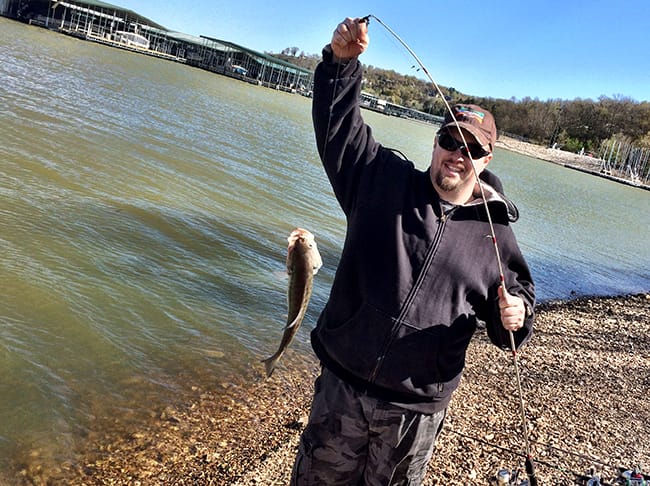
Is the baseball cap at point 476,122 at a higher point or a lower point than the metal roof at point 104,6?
lower

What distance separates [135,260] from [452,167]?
792 cm

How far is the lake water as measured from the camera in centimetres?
621

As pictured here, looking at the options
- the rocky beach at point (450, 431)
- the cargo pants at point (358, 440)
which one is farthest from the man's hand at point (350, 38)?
the rocky beach at point (450, 431)

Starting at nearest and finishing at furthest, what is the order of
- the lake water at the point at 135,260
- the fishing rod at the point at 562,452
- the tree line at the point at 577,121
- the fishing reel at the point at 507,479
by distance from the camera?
1. the fishing reel at the point at 507,479
2. the fishing rod at the point at 562,452
3. the lake water at the point at 135,260
4. the tree line at the point at 577,121

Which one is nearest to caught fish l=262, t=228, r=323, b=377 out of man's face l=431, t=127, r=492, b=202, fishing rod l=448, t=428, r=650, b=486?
man's face l=431, t=127, r=492, b=202

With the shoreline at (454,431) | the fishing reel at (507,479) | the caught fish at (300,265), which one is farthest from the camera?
the shoreline at (454,431)

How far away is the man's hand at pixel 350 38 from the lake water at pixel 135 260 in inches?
176

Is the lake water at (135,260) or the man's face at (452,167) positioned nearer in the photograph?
the man's face at (452,167)

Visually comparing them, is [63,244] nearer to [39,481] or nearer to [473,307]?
[39,481]

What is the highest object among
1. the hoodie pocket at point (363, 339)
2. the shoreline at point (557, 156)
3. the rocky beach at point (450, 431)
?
the shoreline at point (557, 156)

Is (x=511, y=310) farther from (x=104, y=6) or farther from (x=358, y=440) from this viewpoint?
(x=104, y=6)

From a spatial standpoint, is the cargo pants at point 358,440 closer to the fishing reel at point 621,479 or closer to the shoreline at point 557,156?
the fishing reel at point 621,479

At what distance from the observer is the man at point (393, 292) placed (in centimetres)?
292

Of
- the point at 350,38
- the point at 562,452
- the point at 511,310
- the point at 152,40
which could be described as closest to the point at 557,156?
the point at 152,40
